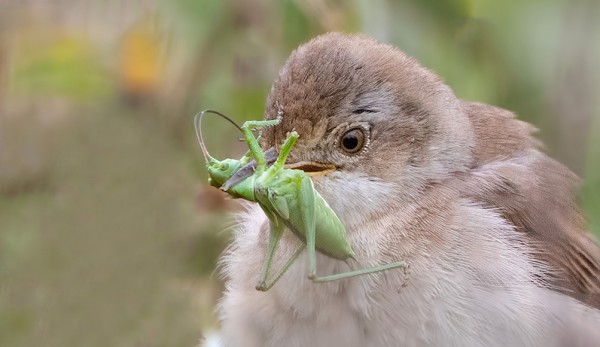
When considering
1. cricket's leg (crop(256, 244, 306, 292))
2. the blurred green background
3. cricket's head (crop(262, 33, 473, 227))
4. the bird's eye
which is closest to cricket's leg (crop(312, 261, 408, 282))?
cricket's leg (crop(256, 244, 306, 292))

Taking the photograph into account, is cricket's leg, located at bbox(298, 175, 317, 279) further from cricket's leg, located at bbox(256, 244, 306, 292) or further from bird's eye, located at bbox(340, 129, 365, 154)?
bird's eye, located at bbox(340, 129, 365, 154)

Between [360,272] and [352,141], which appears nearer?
[360,272]

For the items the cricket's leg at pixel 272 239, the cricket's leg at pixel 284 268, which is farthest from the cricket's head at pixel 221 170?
the cricket's leg at pixel 284 268

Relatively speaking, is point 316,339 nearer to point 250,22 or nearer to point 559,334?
point 559,334

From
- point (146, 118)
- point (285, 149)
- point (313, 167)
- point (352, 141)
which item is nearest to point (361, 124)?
point (352, 141)

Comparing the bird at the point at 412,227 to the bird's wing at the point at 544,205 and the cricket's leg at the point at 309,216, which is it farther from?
the cricket's leg at the point at 309,216

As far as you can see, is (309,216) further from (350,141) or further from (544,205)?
(544,205)
